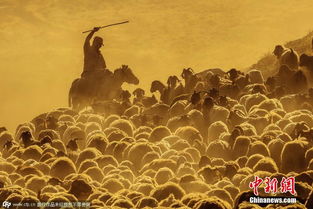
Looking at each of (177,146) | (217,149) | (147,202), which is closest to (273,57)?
(177,146)

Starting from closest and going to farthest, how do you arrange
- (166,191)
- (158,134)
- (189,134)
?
(166,191) < (189,134) < (158,134)

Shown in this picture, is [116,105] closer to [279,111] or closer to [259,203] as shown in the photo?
[279,111]

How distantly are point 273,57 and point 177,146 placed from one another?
21.5 metres

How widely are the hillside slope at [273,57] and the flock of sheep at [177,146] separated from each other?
28.6 feet

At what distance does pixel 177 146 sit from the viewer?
2511cm

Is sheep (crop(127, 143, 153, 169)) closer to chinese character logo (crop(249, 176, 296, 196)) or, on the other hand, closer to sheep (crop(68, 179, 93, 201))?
sheep (crop(68, 179, 93, 201))

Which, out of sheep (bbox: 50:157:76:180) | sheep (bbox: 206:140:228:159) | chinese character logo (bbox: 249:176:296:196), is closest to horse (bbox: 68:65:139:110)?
sheep (bbox: 206:140:228:159)

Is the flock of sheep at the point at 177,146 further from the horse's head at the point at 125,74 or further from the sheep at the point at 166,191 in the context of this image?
the horse's head at the point at 125,74

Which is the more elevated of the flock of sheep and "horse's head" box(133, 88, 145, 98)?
"horse's head" box(133, 88, 145, 98)

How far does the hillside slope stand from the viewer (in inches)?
1718

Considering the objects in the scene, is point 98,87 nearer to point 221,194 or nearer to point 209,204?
point 221,194

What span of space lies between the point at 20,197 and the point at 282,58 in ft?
55.8

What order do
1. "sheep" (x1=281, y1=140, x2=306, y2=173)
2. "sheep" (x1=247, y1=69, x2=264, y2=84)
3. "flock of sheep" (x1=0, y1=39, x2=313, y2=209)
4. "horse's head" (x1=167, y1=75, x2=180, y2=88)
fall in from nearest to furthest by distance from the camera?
"flock of sheep" (x1=0, y1=39, x2=313, y2=209) < "sheep" (x1=281, y1=140, x2=306, y2=173) < "sheep" (x1=247, y1=69, x2=264, y2=84) < "horse's head" (x1=167, y1=75, x2=180, y2=88)

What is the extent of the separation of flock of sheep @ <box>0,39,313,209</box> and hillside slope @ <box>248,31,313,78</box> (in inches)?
343
